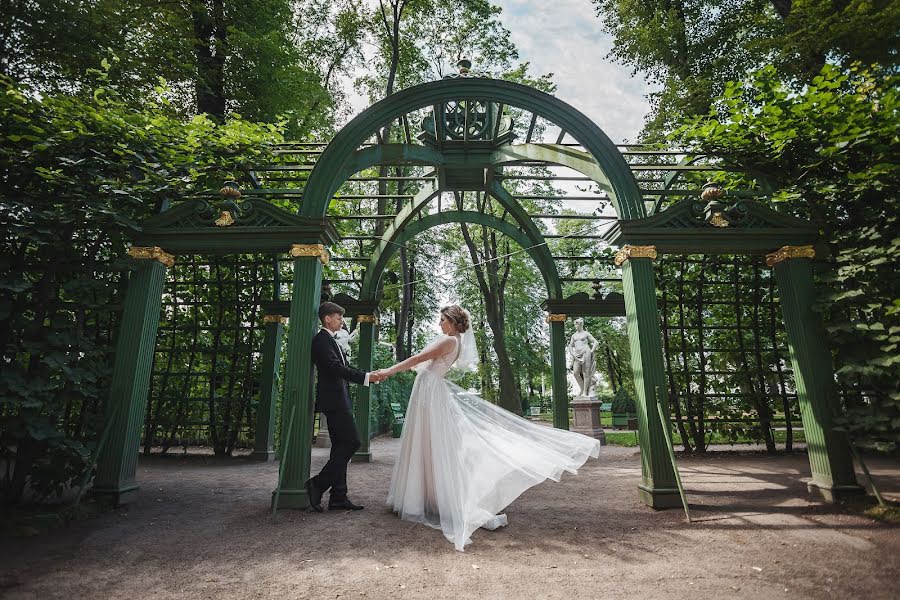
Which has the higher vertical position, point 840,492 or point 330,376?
point 330,376

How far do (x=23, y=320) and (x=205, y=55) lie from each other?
8352 millimetres

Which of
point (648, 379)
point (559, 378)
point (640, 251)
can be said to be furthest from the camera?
point (559, 378)

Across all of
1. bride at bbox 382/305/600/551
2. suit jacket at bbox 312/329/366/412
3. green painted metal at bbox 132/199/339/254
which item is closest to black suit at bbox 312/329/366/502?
suit jacket at bbox 312/329/366/412

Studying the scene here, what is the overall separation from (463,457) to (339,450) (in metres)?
1.29

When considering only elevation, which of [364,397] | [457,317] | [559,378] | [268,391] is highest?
[457,317]

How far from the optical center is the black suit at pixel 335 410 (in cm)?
460

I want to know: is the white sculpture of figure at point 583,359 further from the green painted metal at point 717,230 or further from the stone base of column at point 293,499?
the stone base of column at point 293,499

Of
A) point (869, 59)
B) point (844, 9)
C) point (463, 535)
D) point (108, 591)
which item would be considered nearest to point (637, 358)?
point (463, 535)

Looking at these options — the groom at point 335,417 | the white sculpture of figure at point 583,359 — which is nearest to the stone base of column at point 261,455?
the groom at point 335,417

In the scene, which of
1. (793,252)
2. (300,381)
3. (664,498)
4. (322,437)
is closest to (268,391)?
(322,437)

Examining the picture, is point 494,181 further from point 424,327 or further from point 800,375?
point 424,327

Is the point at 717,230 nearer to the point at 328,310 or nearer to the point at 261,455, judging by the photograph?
the point at 328,310

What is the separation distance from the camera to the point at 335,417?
4.64 meters

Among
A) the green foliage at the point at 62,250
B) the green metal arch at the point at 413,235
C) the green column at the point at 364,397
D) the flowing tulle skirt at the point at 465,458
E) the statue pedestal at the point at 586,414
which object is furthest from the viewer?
the statue pedestal at the point at 586,414
